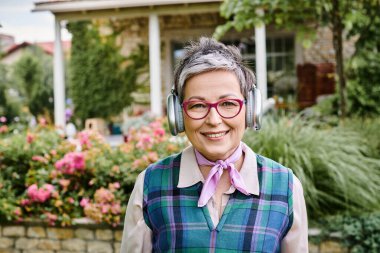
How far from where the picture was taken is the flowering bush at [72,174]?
170 inches

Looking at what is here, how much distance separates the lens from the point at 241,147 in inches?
65.4

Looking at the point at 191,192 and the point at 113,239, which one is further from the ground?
the point at 191,192

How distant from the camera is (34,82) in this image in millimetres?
18188

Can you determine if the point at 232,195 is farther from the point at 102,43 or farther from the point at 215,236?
the point at 102,43

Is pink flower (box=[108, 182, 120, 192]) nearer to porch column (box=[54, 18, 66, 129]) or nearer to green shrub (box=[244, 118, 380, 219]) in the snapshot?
green shrub (box=[244, 118, 380, 219])

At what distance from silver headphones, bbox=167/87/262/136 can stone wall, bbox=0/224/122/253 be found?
2.87 m

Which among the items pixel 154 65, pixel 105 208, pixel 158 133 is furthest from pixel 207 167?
pixel 154 65

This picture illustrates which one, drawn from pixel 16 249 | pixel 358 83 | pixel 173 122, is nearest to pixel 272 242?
pixel 173 122

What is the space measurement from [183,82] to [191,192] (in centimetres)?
35

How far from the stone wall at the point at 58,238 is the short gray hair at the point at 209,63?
293cm

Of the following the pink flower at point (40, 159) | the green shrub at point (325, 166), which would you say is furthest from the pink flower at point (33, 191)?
the green shrub at point (325, 166)

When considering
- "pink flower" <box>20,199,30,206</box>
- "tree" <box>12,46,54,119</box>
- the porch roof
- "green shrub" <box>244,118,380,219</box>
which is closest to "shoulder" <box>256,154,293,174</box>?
"green shrub" <box>244,118,380,219</box>

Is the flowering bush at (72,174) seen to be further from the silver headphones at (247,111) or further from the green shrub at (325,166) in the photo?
the silver headphones at (247,111)

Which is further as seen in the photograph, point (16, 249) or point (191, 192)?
point (16, 249)
